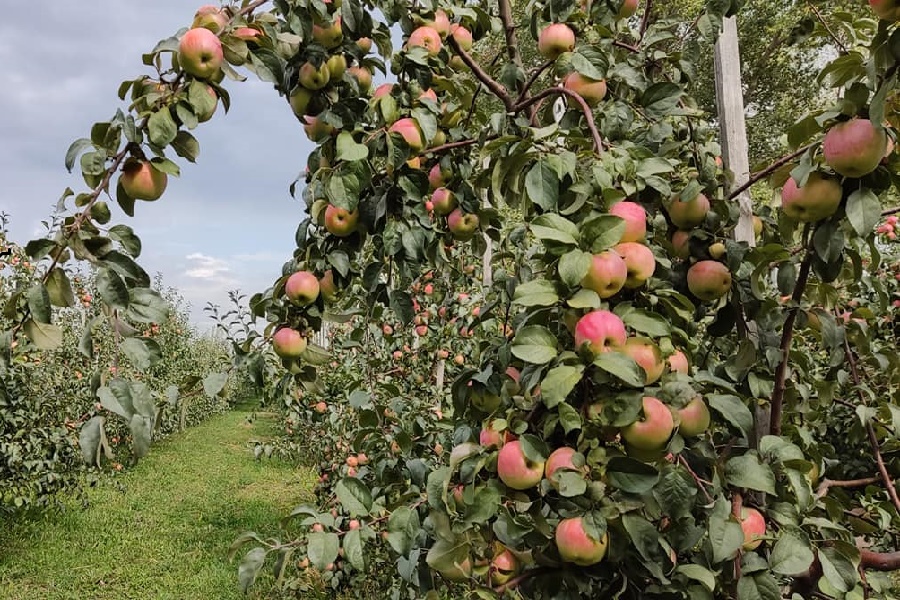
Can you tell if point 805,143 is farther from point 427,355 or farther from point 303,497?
point 303,497

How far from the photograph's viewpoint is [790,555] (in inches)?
32.0

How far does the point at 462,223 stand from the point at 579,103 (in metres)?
0.42

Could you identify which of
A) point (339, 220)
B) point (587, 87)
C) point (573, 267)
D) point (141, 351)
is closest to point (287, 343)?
point (339, 220)

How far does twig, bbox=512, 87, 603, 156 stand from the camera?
0.82 m

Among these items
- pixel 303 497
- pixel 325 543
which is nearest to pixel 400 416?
pixel 325 543

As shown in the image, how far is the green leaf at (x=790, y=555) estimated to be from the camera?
79 centimetres

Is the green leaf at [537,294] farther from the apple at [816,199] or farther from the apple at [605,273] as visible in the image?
the apple at [816,199]

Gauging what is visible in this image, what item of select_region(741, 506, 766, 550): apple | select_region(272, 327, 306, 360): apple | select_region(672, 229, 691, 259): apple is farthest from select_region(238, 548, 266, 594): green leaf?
select_region(672, 229, 691, 259): apple

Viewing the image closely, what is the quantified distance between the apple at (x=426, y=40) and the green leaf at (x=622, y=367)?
0.67 metres

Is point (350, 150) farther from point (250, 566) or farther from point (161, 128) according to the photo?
point (250, 566)

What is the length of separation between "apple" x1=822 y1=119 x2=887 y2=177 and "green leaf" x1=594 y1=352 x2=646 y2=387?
38 centimetres

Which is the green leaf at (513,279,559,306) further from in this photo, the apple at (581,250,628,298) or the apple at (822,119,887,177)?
the apple at (822,119,887,177)

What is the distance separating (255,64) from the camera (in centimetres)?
91

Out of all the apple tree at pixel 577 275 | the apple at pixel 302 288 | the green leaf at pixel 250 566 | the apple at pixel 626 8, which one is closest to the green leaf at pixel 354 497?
the apple tree at pixel 577 275
